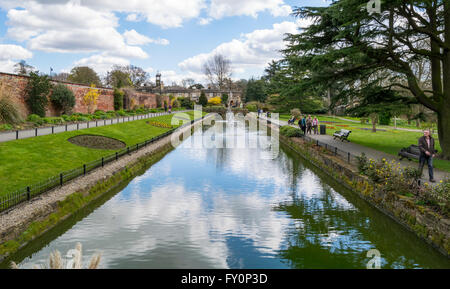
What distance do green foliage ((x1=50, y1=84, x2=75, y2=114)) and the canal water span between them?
23.5m

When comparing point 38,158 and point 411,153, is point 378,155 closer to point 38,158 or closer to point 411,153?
point 411,153

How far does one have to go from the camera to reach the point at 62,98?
35.2 meters

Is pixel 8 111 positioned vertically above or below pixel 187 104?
below

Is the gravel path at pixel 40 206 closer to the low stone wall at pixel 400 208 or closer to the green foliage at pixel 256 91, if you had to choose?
the low stone wall at pixel 400 208

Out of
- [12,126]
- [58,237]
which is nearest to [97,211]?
[58,237]

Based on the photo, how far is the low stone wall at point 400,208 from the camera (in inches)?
319

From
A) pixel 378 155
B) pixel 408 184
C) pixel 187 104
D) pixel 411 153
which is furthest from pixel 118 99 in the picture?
pixel 408 184

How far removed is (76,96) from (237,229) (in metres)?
36.8

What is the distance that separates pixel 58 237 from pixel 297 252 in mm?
6188

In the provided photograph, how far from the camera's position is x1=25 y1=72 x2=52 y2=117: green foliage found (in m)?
30.7

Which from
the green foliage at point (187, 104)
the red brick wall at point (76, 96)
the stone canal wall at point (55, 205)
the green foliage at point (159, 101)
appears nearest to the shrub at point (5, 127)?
the red brick wall at point (76, 96)

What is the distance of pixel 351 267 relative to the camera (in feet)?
24.4

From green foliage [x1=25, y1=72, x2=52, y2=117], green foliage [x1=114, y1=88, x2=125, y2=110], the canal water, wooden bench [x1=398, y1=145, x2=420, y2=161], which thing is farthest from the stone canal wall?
green foliage [x1=114, y1=88, x2=125, y2=110]
